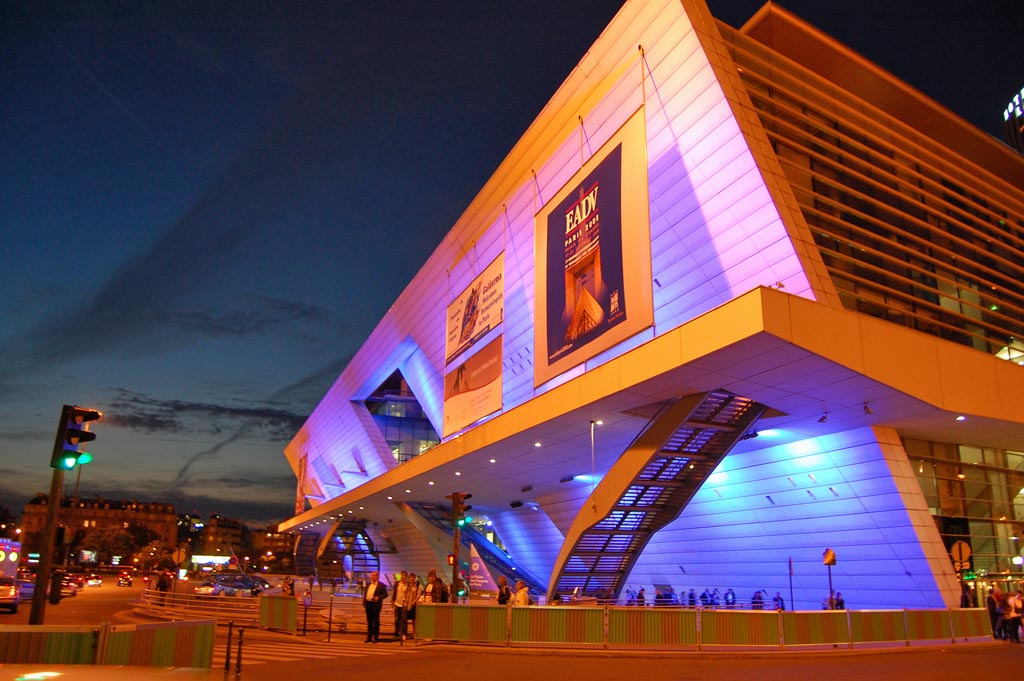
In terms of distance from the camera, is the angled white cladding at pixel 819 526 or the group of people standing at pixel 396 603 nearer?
the group of people standing at pixel 396 603

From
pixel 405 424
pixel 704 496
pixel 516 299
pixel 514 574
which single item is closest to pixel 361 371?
pixel 405 424

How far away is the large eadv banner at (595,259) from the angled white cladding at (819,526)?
21.3ft

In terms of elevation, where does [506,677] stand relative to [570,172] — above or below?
below

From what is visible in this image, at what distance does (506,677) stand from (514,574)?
3347cm

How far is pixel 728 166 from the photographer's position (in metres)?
22.5

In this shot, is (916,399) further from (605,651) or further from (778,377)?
(605,651)

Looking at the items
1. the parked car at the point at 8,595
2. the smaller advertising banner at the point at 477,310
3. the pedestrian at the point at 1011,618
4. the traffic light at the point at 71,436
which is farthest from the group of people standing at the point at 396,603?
the parked car at the point at 8,595

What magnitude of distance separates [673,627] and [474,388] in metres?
21.4

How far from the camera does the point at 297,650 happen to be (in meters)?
18.2

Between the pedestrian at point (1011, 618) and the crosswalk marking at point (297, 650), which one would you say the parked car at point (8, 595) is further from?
the pedestrian at point (1011, 618)

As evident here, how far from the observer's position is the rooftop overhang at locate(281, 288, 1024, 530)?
1644cm

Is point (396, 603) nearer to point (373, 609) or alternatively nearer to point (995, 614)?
point (373, 609)

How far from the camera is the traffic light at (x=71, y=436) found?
1087cm

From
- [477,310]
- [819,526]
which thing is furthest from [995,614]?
[477,310]
